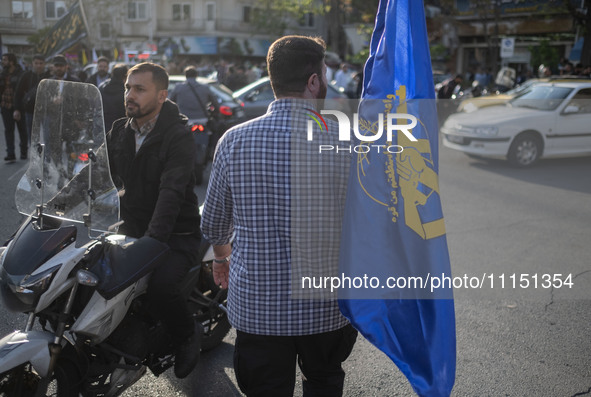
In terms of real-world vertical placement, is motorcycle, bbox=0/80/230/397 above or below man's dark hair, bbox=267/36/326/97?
below

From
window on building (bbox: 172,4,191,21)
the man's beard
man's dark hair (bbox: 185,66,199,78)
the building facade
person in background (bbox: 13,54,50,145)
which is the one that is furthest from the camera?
window on building (bbox: 172,4,191,21)

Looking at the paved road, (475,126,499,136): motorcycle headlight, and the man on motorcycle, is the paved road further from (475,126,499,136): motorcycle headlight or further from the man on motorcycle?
(475,126,499,136): motorcycle headlight

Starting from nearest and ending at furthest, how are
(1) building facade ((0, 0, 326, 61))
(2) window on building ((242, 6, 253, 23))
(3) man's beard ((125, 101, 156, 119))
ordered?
(3) man's beard ((125, 101, 156, 119))
(1) building facade ((0, 0, 326, 61))
(2) window on building ((242, 6, 253, 23))

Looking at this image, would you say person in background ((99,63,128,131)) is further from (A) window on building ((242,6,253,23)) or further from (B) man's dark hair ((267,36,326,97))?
(A) window on building ((242,6,253,23))

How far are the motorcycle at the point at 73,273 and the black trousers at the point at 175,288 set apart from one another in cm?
7

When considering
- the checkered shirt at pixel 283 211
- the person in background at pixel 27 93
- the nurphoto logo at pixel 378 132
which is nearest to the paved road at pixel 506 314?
the checkered shirt at pixel 283 211

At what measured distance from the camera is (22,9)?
53.4m

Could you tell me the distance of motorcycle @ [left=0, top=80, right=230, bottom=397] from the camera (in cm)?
261

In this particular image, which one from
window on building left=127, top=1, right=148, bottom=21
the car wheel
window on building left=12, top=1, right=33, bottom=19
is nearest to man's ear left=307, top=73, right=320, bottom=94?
the car wheel

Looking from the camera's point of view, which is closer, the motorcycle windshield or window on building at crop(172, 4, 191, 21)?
the motorcycle windshield

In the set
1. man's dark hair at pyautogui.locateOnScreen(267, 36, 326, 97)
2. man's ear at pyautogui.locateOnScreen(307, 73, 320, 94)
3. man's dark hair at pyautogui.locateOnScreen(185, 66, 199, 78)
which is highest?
man's dark hair at pyautogui.locateOnScreen(267, 36, 326, 97)

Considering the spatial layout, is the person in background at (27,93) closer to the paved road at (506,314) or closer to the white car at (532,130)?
the paved road at (506,314)

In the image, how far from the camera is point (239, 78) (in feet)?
58.8

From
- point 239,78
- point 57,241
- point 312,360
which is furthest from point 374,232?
point 239,78
